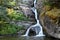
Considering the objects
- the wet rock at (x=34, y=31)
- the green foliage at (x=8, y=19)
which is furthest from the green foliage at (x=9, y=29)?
the wet rock at (x=34, y=31)

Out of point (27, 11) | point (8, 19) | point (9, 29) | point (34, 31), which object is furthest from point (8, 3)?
point (34, 31)

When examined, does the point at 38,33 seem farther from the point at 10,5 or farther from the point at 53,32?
the point at 10,5

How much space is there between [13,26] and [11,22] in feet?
1.98

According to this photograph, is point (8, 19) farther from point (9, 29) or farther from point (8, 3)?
point (8, 3)

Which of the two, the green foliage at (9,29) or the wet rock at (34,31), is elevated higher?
the green foliage at (9,29)

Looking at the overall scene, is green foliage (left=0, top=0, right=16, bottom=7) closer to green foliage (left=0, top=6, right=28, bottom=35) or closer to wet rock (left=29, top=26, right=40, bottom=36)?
green foliage (left=0, top=6, right=28, bottom=35)

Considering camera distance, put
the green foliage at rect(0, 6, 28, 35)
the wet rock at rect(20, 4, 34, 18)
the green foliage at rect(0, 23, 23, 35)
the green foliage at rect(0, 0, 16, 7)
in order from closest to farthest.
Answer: the green foliage at rect(0, 23, 23, 35) < the green foliage at rect(0, 6, 28, 35) < the green foliage at rect(0, 0, 16, 7) < the wet rock at rect(20, 4, 34, 18)

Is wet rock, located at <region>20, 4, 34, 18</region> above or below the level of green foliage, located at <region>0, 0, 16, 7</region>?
below

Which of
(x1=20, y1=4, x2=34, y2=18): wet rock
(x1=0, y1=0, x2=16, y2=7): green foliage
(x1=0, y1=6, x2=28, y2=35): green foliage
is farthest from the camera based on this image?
(x1=20, y1=4, x2=34, y2=18): wet rock

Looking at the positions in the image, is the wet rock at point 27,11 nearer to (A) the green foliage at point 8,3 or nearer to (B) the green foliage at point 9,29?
(A) the green foliage at point 8,3

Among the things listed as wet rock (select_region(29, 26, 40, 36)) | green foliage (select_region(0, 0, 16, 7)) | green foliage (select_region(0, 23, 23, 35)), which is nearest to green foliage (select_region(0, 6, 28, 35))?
green foliage (select_region(0, 23, 23, 35))

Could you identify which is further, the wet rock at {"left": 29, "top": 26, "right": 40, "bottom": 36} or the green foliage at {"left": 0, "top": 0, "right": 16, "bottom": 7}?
the green foliage at {"left": 0, "top": 0, "right": 16, "bottom": 7}

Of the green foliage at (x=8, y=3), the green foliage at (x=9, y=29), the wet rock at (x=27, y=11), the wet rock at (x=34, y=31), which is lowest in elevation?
the wet rock at (x=34, y=31)

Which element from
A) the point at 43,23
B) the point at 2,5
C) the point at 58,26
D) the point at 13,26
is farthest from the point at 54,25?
the point at 2,5
